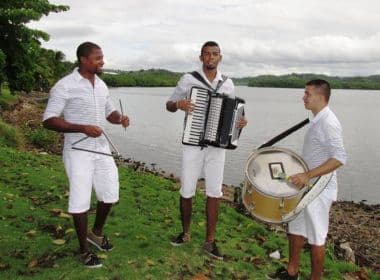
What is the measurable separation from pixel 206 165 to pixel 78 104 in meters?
2.18

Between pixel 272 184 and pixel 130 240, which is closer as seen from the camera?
pixel 272 184

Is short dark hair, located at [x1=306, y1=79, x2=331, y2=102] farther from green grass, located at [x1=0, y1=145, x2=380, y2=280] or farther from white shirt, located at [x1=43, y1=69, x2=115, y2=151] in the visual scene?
green grass, located at [x1=0, y1=145, x2=380, y2=280]

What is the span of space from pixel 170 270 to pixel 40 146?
1939 cm

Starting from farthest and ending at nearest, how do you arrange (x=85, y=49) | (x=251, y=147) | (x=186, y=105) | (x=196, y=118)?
(x=251, y=147), (x=196, y=118), (x=186, y=105), (x=85, y=49)

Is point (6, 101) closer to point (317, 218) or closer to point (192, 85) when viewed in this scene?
point (192, 85)

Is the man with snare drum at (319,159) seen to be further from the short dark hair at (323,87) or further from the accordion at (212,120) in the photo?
the accordion at (212,120)

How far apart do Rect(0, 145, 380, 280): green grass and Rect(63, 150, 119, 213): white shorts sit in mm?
1007

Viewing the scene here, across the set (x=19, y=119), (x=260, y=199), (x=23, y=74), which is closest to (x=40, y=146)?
(x=23, y=74)

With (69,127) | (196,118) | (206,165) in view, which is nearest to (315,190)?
(206,165)

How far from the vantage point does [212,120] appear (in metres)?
7.10

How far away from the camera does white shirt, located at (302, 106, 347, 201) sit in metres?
6.13

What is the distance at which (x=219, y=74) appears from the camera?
7.37m

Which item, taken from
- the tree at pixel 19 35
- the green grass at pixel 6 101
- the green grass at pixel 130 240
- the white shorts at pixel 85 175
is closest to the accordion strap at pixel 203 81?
the white shorts at pixel 85 175

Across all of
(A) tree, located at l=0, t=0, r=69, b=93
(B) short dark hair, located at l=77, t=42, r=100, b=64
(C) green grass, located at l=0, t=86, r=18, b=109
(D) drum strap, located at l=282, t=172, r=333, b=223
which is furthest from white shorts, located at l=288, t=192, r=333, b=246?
(C) green grass, located at l=0, t=86, r=18, b=109
